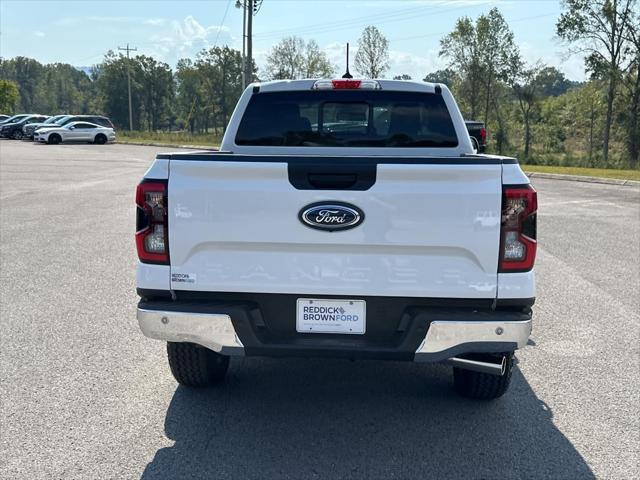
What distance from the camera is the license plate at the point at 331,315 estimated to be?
342 centimetres

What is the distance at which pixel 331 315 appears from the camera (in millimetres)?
3443

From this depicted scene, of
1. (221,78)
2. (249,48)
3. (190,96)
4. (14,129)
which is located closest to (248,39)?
(249,48)

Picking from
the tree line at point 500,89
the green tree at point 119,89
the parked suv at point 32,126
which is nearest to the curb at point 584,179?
the tree line at point 500,89

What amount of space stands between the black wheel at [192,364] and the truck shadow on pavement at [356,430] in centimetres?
11

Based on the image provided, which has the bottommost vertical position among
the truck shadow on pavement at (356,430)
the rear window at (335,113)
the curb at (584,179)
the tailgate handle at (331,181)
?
the curb at (584,179)

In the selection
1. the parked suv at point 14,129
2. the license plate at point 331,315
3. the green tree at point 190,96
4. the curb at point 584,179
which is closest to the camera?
the license plate at point 331,315

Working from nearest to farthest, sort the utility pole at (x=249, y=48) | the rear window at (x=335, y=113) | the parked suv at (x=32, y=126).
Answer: the rear window at (x=335, y=113)
the utility pole at (x=249, y=48)
the parked suv at (x=32, y=126)

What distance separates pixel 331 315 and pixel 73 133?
147ft

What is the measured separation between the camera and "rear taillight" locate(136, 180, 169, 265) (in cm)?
345

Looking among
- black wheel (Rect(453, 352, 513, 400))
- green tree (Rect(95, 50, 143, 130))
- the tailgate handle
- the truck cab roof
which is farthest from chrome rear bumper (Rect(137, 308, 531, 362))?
green tree (Rect(95, 50, 143, 130))

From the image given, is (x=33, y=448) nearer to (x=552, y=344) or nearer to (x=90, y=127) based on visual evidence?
(x=552, y=344)

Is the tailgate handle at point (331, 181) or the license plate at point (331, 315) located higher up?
the tailgate handle at point (331, 181)

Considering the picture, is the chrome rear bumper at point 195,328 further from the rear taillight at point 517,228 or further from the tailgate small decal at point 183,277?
the rear taillight at point 517,228

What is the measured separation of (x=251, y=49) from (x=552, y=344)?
1452 inches
